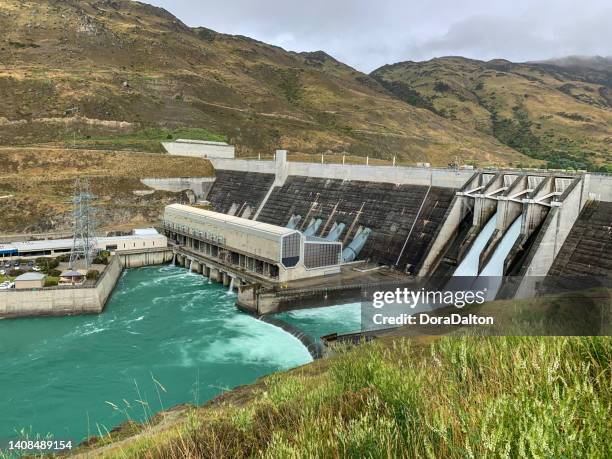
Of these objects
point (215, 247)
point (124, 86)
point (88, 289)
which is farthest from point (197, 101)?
point (88, 289)

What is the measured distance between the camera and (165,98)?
301ft

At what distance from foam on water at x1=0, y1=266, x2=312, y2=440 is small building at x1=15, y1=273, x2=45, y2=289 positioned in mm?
2326

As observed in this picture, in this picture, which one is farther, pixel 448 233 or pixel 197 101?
pixel 197 101

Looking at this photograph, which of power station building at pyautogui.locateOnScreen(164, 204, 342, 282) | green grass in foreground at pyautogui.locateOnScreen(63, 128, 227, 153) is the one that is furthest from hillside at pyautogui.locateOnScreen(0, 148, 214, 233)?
power station building at pyautogui.locateOnScreen(164, 204, 342, 282)

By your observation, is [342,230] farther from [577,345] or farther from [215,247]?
[577,345]

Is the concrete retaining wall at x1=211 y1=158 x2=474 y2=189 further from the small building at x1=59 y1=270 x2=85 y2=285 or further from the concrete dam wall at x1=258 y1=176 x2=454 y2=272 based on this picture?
the small building at x1=59 y1=270 x2=85 y2=285

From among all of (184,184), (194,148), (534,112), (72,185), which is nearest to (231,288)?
(184,184)

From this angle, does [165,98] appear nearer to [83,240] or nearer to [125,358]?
[83,240]

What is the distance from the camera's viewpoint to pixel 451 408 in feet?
14.9

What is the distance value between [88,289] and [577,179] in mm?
32404

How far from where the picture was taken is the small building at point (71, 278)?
32.2 metres

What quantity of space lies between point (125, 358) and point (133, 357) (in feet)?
1.32

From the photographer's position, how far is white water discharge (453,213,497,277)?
96.8ft

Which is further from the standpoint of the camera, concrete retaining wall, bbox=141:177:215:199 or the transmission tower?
concrete retaining wall, bbox=141:177:215:199
